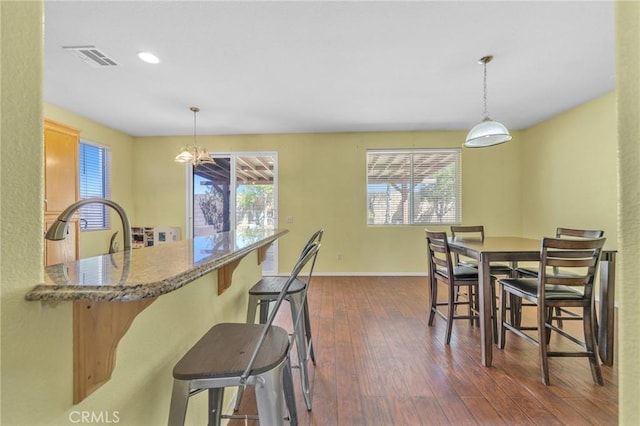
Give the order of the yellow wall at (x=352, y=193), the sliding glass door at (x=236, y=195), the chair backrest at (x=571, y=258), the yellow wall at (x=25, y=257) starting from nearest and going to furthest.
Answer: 1. the yellow wall at (x=25, y=257)
2. the chair backrest at (x=571, y=258)
3. the yellow wall at (x=352, y=193)
4. the sliding glass door at (x=236, y=195)

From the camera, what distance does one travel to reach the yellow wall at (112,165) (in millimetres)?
4117

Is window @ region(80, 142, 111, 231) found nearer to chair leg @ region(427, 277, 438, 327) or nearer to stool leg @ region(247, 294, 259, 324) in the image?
stool leg @ region(247, 294, 259, 324)

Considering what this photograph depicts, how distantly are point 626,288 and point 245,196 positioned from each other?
16.4 ft

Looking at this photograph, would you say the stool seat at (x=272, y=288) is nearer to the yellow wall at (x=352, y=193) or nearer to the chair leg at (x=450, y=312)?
the chair leg at (x=450, y=312)

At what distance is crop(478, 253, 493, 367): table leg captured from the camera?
6.78 ft

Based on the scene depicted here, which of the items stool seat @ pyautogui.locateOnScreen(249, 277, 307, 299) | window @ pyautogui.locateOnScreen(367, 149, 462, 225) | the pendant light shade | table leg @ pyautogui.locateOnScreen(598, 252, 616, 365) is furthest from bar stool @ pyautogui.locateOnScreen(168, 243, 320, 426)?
window @ pyautogui.locateOnScreen(367, 149, 462, 225)

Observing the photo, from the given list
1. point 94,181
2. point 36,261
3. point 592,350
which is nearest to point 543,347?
point 592,350

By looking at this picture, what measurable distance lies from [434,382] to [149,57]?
3483 mm

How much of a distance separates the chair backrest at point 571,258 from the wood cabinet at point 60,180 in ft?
14.2

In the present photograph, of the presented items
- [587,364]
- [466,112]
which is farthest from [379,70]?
[587,364]

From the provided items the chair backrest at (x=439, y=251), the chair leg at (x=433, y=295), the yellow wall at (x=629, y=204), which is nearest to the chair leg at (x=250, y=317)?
the yellow wall at (x=629, y=204)

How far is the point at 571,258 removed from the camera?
1826mm

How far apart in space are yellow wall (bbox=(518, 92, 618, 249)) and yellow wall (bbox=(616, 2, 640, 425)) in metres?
3.52

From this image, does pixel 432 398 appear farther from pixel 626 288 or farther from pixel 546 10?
pixel 546 10
